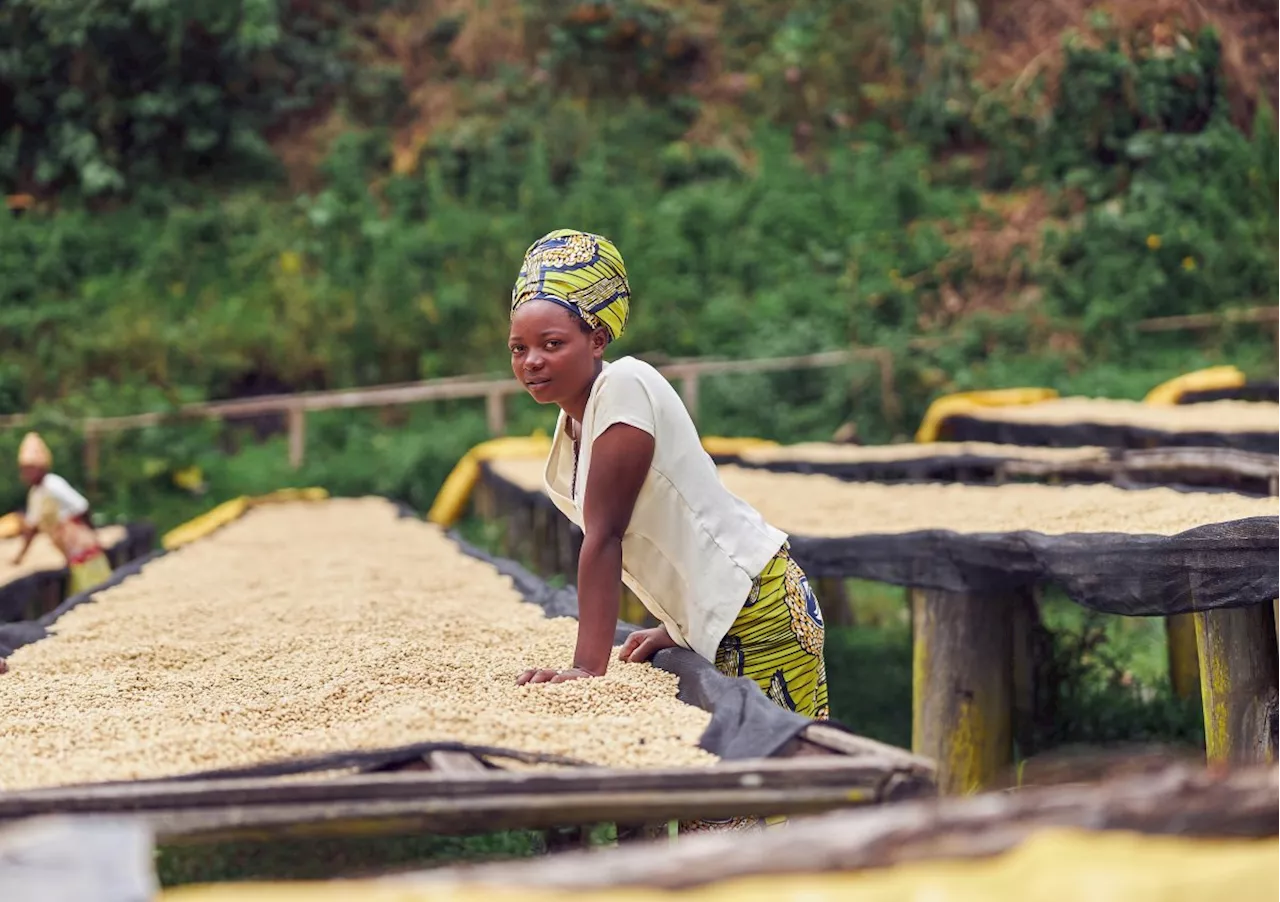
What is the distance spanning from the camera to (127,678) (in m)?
3.48

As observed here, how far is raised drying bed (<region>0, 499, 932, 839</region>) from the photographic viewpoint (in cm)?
205

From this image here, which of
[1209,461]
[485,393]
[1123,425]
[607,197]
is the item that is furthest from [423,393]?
[1209,461]

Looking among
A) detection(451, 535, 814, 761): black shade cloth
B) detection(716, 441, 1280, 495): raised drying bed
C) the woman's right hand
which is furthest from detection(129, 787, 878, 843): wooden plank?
detection(716, 441, 1280, 495): raised drying bed

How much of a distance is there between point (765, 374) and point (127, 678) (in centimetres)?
999

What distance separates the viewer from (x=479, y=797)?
205cm

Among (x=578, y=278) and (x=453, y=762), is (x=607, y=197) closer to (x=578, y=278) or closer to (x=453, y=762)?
(x=578, y=278)

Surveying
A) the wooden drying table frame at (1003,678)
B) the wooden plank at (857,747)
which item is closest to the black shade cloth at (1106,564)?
the wooden drying table frame at (1003,678)

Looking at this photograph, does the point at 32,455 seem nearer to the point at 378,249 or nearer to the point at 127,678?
the point at 127,678

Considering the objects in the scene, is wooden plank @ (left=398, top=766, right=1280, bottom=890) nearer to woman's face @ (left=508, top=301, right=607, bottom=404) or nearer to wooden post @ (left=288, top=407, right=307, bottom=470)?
woman's face @ (left=508, top=301, right=607, bottom=404)

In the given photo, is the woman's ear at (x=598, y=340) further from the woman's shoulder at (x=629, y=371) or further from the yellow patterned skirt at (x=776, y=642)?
the yellow patterned skirt at (x=776, y=642)

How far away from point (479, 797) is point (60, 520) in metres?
6.39

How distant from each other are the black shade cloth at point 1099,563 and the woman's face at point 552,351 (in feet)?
5.47

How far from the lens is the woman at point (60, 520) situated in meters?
7.79

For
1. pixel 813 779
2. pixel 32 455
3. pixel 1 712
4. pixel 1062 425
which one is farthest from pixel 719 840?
pixel 1062 425
